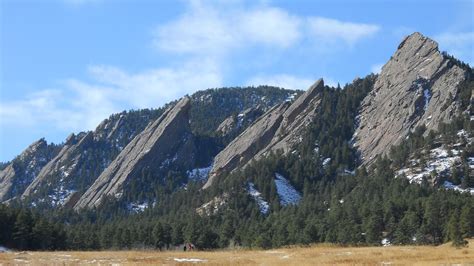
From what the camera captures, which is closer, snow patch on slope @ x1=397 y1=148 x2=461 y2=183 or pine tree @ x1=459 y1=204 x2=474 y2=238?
pine tree @ x1=459 y1=204 x2=474 y2=238

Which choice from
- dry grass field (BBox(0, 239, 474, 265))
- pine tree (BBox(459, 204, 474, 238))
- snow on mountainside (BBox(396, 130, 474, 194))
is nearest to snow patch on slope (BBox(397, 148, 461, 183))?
snow on mountainside (BBox(396, 130, 474, 194))

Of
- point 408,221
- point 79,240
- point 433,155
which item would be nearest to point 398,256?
point 408,221

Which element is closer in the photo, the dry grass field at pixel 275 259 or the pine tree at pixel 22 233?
the dry grass field at pixel 275 259

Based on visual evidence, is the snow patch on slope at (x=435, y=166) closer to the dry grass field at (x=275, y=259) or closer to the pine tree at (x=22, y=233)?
the pine tree at (x=22, y=233)

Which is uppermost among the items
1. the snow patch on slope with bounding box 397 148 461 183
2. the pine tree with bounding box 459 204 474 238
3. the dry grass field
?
the snow patch on slope with bounding box 397 148 461 183

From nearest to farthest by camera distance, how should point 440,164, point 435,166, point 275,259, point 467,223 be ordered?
point 275,259 < point 467,223 < point 435,166 < point 440,164

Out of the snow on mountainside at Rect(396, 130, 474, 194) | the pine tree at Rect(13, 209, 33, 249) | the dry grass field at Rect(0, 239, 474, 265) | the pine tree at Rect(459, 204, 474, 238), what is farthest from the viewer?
the snow on mountainside at Rect(396, 130, 474, 194)

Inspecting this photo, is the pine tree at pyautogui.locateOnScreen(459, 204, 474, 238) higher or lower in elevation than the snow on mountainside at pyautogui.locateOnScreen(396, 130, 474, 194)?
lower

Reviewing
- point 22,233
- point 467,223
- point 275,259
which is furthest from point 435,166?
point 275,259

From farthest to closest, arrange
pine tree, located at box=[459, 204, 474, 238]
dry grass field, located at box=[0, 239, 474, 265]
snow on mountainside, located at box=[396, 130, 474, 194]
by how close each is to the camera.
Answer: snow on mountainside, located at box=[396, 130, 474, 194] < pine tree, located at box=[459, 204, 474, 238] < dry grass field, located at box=[0, 239, 474, 265]

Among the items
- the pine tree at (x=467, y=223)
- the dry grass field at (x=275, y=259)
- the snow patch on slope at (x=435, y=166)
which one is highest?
the snow patch on slope at (x=435, y=166)

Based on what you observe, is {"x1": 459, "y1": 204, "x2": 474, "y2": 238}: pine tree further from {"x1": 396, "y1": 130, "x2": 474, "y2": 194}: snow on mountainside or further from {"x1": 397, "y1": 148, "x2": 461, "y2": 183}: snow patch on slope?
{"x1": 397, "y1": 148, "x2": 461, "y2": 183}: snow patch on slope

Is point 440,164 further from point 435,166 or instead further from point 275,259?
point 275,259

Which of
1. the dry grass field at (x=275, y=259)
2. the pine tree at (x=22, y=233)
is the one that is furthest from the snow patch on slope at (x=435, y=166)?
the dry grass field at (x=275, y=259)
